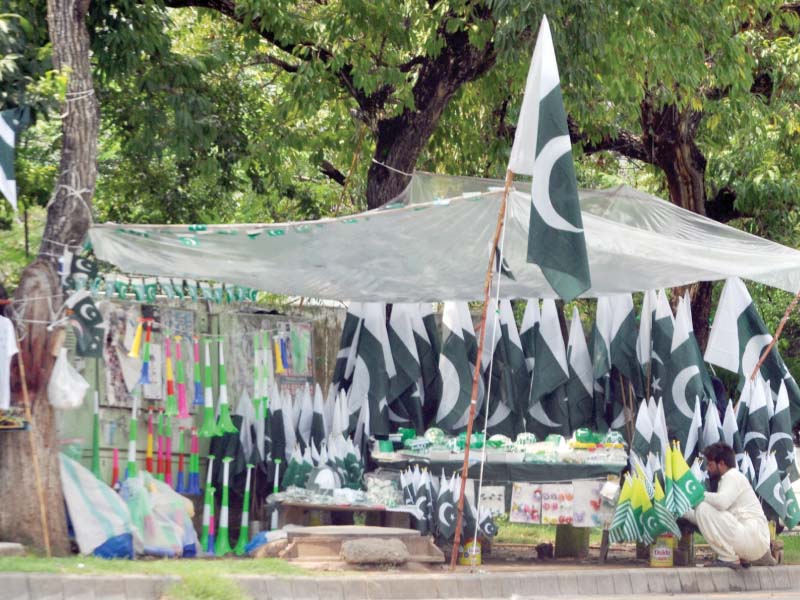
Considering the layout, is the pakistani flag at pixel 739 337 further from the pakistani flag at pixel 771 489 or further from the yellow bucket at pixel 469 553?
the yellow bucket at pixel 469 553

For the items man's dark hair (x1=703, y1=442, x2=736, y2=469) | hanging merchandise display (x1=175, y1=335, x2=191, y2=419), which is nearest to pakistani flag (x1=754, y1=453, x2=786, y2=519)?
man's dark hair (x1=703, y1=442, x2=736, y2=469)

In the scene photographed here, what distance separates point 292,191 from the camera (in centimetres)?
1625

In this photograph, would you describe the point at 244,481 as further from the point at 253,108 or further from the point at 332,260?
the point at 253,108

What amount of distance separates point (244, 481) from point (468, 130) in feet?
18.1

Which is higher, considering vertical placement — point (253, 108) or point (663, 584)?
point (253, 108)

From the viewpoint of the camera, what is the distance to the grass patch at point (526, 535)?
13492 mm

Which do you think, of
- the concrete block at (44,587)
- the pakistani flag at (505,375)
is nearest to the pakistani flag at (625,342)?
the pakistani flag at (505,375)

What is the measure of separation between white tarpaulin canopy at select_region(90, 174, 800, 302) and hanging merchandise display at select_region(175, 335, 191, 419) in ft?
2.60

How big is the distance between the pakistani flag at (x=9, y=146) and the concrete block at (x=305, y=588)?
3039mm

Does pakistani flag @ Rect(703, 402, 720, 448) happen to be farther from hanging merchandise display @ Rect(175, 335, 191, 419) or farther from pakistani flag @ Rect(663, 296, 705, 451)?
hanging merchandise display @ Rect(175, 335, 191, 419)

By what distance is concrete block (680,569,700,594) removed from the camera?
10.2 meters

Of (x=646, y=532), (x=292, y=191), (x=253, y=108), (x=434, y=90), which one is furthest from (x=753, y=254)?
(x=292, y=191)

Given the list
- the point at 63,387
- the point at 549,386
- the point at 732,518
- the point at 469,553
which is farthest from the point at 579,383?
the point at 63,387

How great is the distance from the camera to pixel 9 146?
873cm
